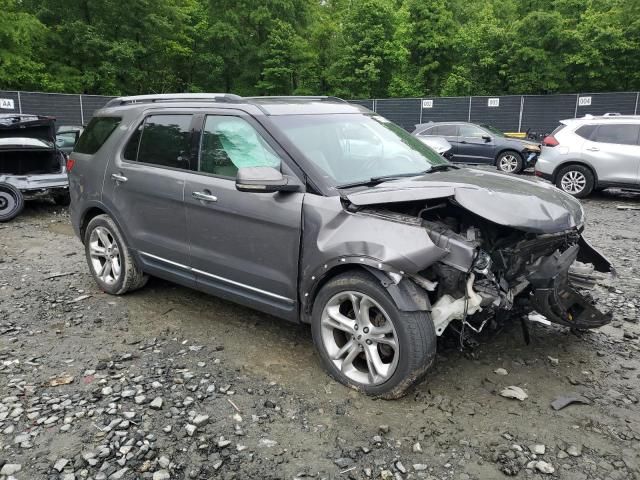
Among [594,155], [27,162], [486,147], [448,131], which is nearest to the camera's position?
[27,162]

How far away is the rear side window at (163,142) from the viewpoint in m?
4.34

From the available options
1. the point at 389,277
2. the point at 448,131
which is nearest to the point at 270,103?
the point at 389,277

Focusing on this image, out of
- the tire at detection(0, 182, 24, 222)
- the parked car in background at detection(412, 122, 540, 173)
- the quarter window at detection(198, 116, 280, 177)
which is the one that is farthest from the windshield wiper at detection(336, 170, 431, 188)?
the parked car in background at detection(412, 122, 540, 173)

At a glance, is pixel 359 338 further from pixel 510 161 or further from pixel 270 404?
pixel 510 161

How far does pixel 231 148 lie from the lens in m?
4.03

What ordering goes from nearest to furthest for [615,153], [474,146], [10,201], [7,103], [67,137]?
[10,201] → [615,153] → [67,137] → [474,146] → [7,103]

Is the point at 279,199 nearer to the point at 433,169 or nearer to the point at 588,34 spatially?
the point at 433,169

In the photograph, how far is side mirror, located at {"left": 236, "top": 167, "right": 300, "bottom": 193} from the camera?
3383 millimetres

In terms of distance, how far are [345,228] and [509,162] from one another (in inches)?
533

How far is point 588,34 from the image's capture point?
2425cm

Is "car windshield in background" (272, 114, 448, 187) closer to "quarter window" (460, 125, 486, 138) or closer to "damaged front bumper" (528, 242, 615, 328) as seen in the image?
"damaged front bumper" (528, 242, 615, 328)

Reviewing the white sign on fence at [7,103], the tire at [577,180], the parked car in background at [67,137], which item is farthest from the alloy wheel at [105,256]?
the white sign on fence at [7,103]

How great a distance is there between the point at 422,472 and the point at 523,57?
26.0m

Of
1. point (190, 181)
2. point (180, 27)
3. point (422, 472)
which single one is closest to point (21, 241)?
point (190, 181)
